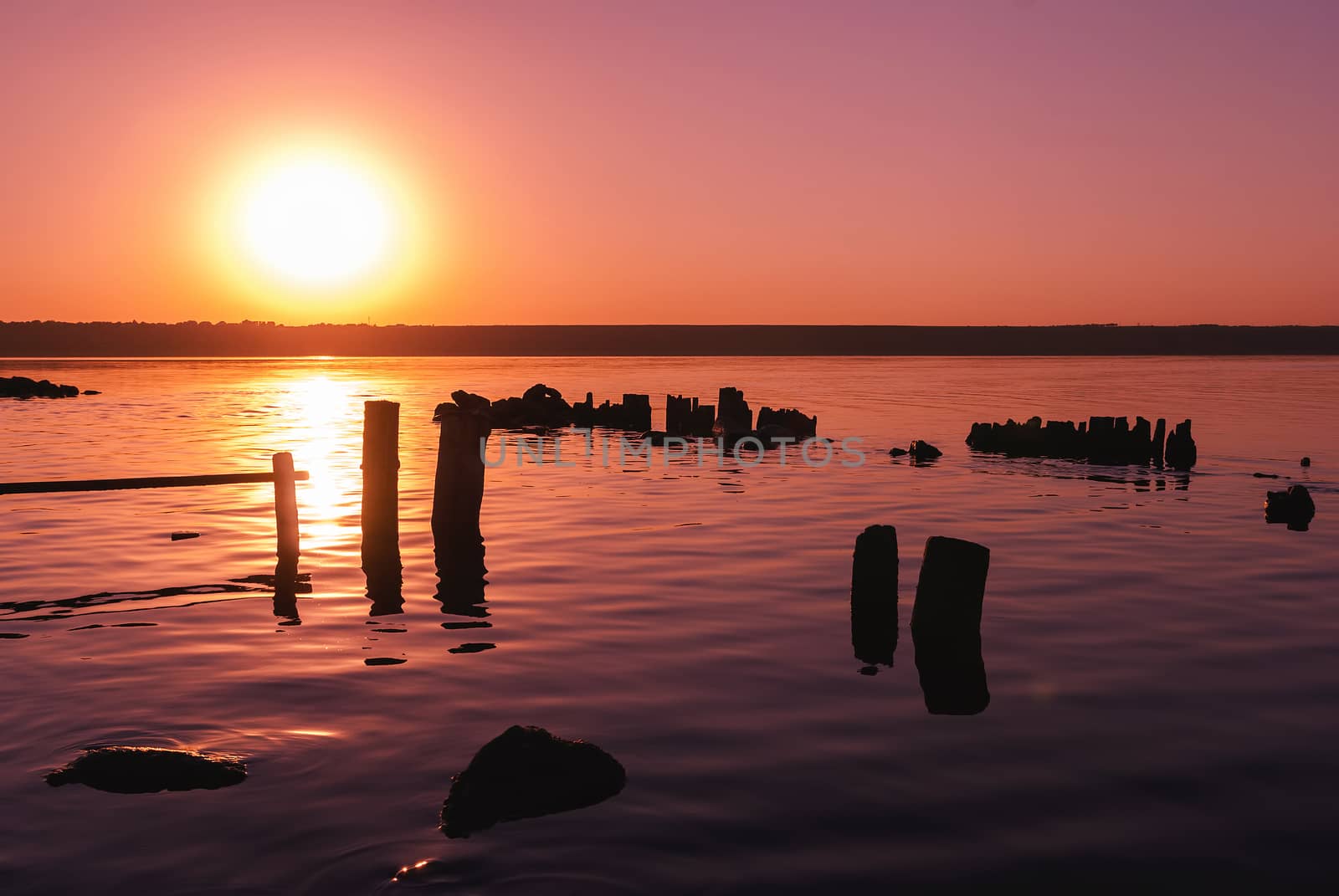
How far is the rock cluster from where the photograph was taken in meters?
30.7

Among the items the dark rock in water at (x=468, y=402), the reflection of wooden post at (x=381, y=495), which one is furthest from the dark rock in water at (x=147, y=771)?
the dark rock in water at (x=468, y=402)

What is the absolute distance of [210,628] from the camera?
12.4 metres

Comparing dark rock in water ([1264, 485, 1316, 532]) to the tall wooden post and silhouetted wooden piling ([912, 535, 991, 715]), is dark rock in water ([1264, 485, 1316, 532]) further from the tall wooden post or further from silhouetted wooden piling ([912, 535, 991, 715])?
the tall wooden post

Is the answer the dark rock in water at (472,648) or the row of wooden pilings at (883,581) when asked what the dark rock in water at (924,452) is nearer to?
the row of wooden pilings at (883,581)

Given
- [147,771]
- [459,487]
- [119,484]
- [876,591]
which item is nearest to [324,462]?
[459,487]

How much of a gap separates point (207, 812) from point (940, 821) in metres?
4.66

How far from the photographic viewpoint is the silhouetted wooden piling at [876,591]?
38.9ft

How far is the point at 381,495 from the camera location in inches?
647

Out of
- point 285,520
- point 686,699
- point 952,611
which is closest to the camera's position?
point 686,699

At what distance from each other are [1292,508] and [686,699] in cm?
1531

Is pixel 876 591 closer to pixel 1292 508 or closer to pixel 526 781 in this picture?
pixel 526 781

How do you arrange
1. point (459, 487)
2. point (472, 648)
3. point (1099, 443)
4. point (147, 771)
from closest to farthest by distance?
point (147, 771)
point (472, 648)
point (459, 487)
point (1099, 443)

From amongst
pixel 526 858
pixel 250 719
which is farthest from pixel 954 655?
pixel 250 719

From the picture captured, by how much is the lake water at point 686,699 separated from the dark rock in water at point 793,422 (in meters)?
16.6
